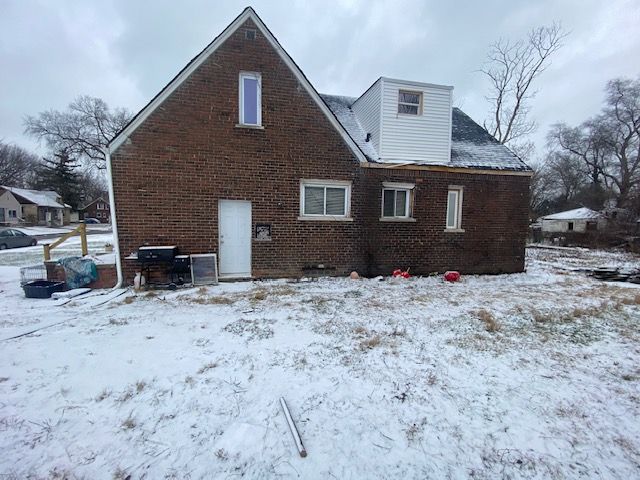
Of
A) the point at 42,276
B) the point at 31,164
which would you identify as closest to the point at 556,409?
the point at 42,276

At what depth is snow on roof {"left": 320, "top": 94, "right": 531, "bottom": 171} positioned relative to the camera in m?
10.4

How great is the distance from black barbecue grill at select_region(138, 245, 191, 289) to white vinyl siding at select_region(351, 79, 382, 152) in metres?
6.77

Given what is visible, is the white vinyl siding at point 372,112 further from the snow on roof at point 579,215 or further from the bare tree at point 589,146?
the bare tree at point 589,146

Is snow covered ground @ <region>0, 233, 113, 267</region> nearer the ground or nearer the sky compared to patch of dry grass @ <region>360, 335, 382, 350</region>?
nearer the ground

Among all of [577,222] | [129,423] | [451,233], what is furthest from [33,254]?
[577,222]

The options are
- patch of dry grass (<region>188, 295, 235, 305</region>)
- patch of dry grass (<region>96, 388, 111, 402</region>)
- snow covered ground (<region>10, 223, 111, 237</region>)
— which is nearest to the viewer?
patch of dry grass (<region>96, 388, 111, 402</region>)

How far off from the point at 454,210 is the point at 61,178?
65.7m

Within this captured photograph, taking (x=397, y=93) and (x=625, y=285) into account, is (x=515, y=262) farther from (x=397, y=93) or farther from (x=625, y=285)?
(x=397, y=93)

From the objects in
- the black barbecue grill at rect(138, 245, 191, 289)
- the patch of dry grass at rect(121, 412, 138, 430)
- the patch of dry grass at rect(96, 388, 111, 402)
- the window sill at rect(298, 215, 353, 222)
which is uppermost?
the window sill at rect(298, 215, 353, 222)

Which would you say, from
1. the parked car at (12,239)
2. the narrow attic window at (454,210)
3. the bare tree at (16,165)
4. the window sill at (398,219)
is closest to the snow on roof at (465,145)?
the narrow attic window at (454,210)

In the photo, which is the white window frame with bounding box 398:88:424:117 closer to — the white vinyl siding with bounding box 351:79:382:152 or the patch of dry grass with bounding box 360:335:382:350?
the white vinyl siding with bounding box 351:79:382:152

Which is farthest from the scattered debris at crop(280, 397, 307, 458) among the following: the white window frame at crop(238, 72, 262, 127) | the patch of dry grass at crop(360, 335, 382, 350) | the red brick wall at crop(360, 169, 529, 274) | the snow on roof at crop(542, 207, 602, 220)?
the snow on roof at crop(542, 207, 602, 220)

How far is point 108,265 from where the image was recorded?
7.82 m

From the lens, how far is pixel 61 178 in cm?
5300
